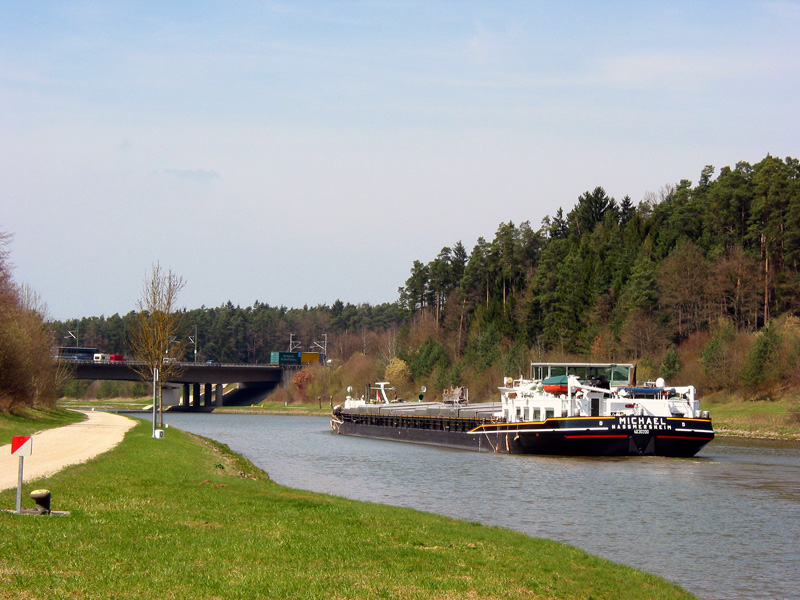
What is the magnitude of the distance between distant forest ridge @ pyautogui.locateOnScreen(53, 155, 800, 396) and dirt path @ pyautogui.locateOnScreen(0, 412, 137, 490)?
29796 mm

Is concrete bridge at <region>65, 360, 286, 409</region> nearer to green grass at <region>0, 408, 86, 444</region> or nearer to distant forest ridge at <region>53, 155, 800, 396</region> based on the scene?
distant forest ridge at <region>53, 155, 800, 396</region>

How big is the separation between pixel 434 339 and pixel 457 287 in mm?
22992

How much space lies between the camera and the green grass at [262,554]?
11.7 metres

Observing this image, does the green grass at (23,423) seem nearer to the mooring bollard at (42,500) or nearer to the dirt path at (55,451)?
the dirt path at (55,451)

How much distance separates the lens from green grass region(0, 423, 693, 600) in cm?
1174

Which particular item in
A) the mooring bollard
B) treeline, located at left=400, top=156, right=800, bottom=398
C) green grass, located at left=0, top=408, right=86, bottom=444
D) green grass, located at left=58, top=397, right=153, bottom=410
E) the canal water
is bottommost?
green grass, located at left=58, top=397, right=153, bottom=410

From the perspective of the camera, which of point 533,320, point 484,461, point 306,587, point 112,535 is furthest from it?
point 533,320

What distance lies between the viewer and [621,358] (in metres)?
96.7

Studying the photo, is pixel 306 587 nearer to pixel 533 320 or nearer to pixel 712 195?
pixel 712 195

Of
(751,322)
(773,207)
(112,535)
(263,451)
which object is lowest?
(263,451)

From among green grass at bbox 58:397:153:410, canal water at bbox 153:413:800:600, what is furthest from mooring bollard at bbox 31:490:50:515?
green grass at bbox 58:397:153:410

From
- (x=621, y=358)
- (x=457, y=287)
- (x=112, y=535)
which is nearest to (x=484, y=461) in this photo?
(x=112, y=535)

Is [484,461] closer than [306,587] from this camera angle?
No

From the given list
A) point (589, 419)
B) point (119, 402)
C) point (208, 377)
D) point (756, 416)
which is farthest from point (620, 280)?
point (119, 402)
